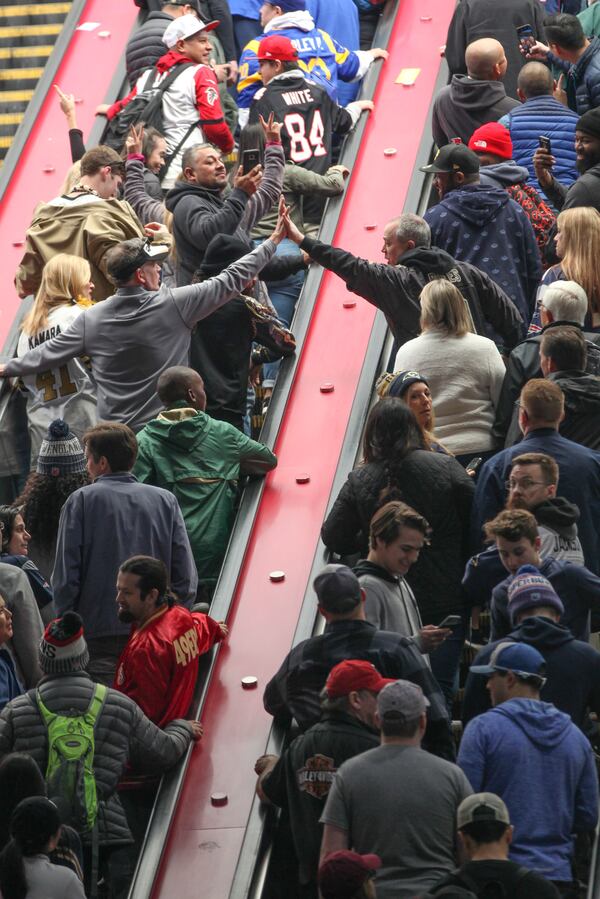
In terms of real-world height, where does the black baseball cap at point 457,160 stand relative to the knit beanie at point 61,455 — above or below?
above

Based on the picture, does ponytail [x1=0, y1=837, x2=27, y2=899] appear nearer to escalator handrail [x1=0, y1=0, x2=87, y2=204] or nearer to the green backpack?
the green backpack

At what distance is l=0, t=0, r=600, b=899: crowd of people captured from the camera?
5980 mm

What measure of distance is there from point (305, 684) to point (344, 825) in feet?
2.75

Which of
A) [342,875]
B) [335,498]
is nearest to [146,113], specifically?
[335,498]

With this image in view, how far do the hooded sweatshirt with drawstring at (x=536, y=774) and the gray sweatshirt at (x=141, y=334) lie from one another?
9.94 feet

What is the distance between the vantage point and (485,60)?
10609 mm

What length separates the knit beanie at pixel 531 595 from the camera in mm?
6402

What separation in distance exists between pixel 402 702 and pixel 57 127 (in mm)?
7388

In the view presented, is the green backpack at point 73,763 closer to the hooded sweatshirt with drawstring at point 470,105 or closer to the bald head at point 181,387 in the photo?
the bald head at point 181,387

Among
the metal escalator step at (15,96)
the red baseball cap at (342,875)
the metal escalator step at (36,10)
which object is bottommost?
the metal escalator step at (15,96)

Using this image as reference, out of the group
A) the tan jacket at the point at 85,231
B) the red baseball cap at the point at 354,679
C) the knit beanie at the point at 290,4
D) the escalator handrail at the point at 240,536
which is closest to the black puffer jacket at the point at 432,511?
the escalator handrail at the point at 240,536

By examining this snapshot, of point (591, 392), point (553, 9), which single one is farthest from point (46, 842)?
point (553, 9)

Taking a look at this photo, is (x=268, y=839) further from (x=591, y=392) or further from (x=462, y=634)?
(x=591, y=392)

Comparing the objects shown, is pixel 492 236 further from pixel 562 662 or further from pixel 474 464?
pixel 562 662
